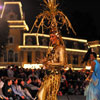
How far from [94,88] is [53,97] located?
1.77 meters

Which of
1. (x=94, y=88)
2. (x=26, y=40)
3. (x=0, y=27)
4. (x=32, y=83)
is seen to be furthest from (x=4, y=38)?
(x=94, y=88)

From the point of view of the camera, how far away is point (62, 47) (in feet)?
20.5

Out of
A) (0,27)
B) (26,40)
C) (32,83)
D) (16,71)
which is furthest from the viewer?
(26,40)

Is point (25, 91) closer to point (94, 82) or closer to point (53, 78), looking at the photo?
point (94, 82)

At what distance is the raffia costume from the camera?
6188mm

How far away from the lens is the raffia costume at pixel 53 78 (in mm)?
6188

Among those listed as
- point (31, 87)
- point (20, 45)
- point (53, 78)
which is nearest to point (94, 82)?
point (53, 78)

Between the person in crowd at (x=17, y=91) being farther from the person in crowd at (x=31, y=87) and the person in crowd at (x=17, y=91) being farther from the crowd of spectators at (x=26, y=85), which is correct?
the person in crowd at (x=31, y=87)

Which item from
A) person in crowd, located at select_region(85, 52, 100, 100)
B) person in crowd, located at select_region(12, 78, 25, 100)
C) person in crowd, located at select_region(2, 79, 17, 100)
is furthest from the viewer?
person in crowd, located at select_region(12, 78, 25, 100)

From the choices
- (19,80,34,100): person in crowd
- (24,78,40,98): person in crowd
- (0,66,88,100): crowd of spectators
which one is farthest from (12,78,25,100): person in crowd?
(24,78,40,98): person in crowd

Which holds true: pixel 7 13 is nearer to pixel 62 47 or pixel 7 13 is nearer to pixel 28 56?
pixel 28 56

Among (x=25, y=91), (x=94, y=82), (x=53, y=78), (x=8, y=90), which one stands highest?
(x=53, y=78)

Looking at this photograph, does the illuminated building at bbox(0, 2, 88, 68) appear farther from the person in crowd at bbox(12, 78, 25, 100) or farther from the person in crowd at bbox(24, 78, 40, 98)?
the person in crowd at bbox(12, 78, 25, 100)

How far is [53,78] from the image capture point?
246 inches
